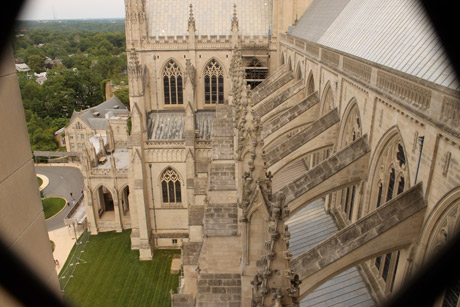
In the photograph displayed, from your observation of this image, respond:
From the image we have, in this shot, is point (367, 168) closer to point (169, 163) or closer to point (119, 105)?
point (169, 163)

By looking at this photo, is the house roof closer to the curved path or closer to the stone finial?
the curved path

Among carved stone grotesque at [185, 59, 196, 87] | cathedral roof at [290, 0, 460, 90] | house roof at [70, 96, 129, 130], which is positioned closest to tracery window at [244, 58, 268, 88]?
carved stone grotesque at [185, 59, 196, 87]

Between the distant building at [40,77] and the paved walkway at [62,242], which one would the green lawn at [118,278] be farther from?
the distant building at [40,77]

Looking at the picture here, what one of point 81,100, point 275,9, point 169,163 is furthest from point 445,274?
point 81,100

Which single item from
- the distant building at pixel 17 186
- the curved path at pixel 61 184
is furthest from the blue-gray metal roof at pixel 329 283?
the curved path at pixel 61 184

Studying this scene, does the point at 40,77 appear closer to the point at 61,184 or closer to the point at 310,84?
the point at 61,184

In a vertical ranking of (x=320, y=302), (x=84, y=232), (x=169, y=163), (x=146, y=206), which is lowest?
(x=84, y=232)

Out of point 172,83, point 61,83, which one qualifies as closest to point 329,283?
point 172,83
